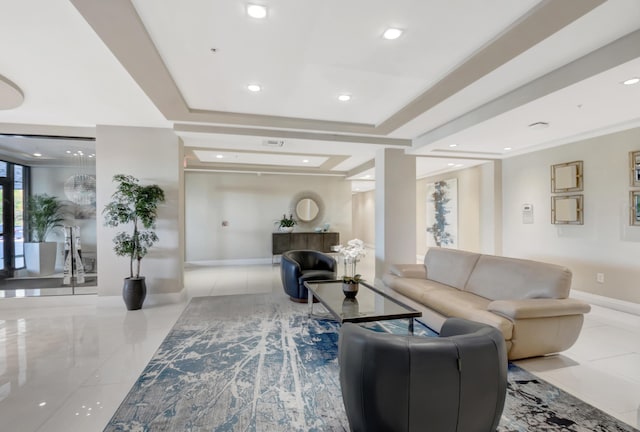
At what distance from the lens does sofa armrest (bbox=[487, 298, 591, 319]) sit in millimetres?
2463

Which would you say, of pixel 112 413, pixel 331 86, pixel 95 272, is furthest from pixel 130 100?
pixel 112 413

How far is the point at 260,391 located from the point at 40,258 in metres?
4.81

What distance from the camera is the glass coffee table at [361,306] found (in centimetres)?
261

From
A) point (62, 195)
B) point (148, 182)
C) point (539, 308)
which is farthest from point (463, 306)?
point (62, 195)

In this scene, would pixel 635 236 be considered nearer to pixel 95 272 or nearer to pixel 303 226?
pixel 303 226

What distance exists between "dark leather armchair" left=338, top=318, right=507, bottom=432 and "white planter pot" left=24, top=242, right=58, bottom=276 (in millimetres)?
5503

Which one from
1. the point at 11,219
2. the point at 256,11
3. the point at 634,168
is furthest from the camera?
the point at 11,219

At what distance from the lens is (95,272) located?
15.2 feet

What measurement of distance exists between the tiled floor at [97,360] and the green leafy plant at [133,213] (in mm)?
882

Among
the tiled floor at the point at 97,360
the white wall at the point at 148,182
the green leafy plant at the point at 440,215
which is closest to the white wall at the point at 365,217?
the green leafy plant at the point at 440,215

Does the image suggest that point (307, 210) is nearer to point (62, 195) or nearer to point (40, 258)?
point (62, 195)

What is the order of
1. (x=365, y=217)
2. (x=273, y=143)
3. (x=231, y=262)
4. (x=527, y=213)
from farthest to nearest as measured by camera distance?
(x=365, y=217)
(x=231, y=262)
(x=527, y=213)
(x=273, y=143)

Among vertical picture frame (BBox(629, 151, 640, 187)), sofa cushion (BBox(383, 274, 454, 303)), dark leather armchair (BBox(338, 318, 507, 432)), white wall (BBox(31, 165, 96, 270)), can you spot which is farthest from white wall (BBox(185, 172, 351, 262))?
dark leather armchair (BBox(338, 318, 507, 432))

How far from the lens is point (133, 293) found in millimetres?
4105
